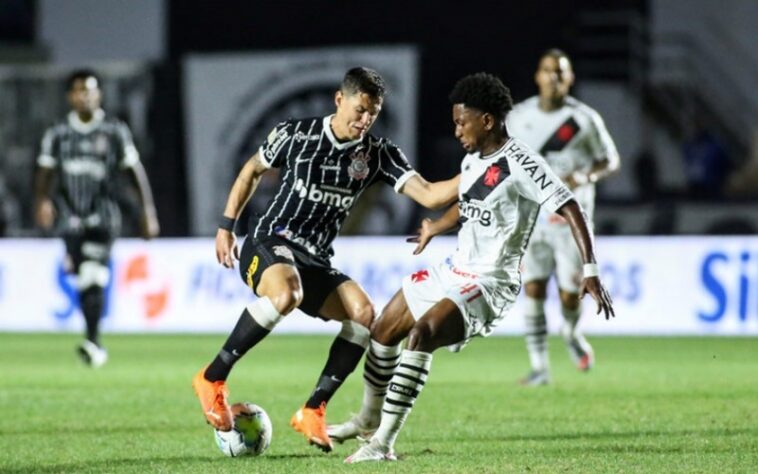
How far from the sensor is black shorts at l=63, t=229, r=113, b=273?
13352mm

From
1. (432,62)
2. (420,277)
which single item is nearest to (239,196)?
(420,277)

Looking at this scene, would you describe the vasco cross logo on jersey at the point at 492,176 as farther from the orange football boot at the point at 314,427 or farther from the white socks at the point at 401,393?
the orange football boot at the point at 314,427

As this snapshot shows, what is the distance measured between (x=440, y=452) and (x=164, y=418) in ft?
7.50

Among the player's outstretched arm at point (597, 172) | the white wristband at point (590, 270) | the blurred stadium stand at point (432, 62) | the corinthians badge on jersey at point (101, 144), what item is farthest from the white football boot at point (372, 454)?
the blurred stadium stand at point (432, 62)

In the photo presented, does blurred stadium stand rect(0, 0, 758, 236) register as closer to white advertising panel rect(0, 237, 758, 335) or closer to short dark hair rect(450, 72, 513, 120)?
Answer: white advertising panel rect(0, 237, 758, 335)

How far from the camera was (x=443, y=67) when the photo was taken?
2334 centimetres

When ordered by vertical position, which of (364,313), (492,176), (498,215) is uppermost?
(492,176)

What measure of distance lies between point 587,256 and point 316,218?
1537 mm

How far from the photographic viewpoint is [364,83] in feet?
25.2

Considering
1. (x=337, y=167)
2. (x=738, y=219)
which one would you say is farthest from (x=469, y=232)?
(x=738, y=219)

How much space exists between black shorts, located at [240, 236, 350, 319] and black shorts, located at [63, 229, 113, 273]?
5.56m

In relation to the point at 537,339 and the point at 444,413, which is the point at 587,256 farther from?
the point at 537,339

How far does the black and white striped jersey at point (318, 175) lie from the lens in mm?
7969

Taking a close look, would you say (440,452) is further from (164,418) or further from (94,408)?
(94,408)
